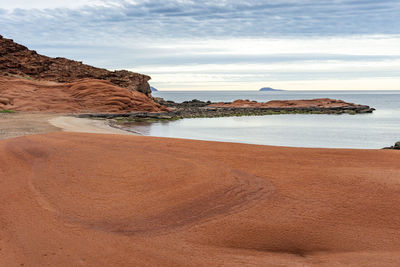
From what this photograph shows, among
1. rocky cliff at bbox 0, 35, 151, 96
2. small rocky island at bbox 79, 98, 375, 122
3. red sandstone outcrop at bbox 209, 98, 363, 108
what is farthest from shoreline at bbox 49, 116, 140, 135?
→ red sandstone outcrop at bbox 209, 98, 363, 108

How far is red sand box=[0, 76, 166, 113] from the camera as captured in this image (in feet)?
116

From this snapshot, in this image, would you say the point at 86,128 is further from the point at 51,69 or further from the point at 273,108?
the point at 273,108

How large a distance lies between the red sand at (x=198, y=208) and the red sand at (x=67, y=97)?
1095 inches

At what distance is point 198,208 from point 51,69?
5004cm

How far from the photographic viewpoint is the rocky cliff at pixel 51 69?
162ft

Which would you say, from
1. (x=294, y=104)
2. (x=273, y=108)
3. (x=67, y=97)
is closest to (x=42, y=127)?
(x=67, y=97)

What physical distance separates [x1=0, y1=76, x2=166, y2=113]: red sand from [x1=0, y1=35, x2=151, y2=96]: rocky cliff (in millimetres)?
8844

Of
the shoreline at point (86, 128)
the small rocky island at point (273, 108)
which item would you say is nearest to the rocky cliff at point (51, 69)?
the small rocky island at point (273, 108)

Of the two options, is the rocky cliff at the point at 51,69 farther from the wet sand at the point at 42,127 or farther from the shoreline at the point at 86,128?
the wet sand at the point at 42,127

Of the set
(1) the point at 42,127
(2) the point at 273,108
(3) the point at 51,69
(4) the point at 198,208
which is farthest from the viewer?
(2) the point at 273,108

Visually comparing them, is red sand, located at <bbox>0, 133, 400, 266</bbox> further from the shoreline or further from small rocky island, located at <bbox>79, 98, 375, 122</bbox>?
small rocky island, located at <bbox>79, 98, 375, 122</bbox>

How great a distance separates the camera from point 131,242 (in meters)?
5.15

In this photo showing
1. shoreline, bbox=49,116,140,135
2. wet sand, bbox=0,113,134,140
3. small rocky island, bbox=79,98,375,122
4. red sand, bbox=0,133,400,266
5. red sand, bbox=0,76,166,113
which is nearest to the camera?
red sand, bbox=0,133,400,266

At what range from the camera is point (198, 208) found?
6203mm
